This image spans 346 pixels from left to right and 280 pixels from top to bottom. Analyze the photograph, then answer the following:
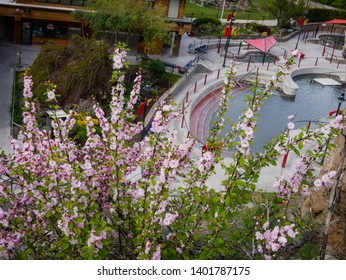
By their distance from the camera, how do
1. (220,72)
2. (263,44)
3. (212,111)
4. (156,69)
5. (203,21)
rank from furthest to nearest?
1. (203,21)
2. (263,44)
3. (220,72)
4. (156,69)
5. (212,111)

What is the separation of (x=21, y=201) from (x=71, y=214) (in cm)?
183

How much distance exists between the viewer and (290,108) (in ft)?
101

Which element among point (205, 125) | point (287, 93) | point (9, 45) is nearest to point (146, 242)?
point (205, 125)

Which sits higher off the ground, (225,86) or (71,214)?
(225,86)

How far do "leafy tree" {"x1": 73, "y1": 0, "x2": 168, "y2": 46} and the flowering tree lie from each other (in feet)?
65.9

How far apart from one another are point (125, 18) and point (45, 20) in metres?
7.11

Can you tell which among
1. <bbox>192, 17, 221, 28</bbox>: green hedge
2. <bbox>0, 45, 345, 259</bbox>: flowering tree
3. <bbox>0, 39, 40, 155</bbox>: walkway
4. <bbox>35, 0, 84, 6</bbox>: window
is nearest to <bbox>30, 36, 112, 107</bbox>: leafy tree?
<bbox>0, 39, 40, 155</bbox>: walkway

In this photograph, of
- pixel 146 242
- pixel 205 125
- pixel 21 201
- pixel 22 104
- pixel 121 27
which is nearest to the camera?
pixel 146 242

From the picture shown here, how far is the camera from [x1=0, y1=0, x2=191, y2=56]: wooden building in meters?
31.8

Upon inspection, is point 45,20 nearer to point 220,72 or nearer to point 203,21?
point 220,72

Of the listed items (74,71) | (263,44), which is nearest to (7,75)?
(74,71)

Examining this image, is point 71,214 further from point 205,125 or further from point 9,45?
point 9,45

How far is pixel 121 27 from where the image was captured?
2933cm

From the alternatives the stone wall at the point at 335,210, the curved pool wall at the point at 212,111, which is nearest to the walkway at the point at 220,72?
the curved pool wall at the point at 212,111
